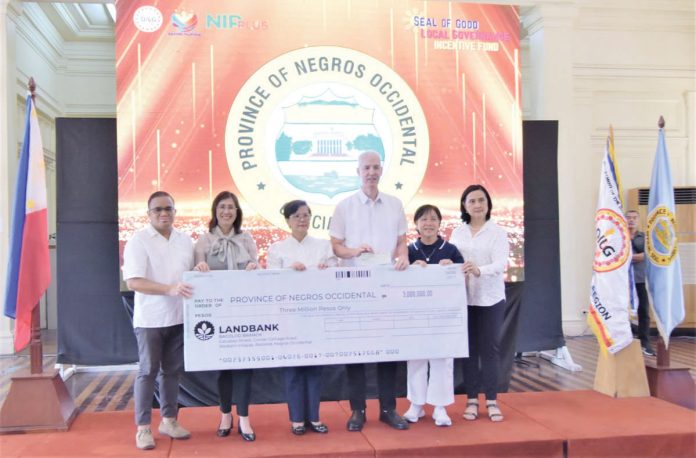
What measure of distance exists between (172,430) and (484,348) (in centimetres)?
172

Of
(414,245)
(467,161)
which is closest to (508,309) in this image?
(467,161)

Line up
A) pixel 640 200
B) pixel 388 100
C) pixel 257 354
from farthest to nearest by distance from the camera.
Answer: pixel 640 200 → pixel 388 100 → pixel 257 354

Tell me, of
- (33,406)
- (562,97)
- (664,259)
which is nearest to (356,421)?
(33,406)

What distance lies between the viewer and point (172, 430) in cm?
315

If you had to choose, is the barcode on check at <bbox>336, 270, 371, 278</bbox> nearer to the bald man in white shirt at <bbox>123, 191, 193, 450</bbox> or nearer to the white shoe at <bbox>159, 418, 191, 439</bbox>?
the bald man in white shirt at <bbox>123, 191, 193, 450</bbox>

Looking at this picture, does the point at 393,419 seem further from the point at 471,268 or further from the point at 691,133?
the point at 691,133

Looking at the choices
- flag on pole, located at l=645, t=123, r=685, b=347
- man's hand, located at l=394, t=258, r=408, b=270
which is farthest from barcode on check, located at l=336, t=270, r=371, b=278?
flag on pole, located at l=645, t=123, r=685, b=347

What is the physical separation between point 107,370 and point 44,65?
425cm

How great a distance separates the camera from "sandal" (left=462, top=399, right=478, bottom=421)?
341 centimetres

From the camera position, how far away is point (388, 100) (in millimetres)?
4797

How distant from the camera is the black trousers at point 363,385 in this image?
3258 millimetres

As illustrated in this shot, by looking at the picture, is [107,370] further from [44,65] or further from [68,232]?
[44,65]

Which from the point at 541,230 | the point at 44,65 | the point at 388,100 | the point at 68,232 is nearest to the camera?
the point at 68,232

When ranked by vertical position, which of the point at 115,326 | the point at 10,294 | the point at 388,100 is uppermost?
the point at 388,100
